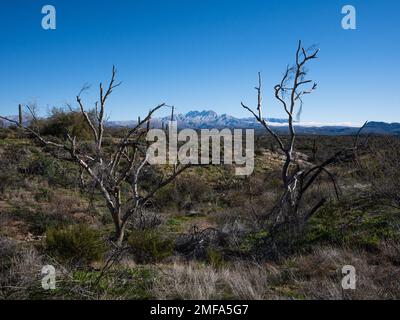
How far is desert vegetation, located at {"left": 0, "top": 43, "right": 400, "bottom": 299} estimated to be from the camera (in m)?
4.89

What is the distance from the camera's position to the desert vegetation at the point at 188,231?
16.0ft

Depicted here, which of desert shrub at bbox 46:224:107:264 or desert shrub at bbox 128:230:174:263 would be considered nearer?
desert shrub at bbox 46:224:107:264

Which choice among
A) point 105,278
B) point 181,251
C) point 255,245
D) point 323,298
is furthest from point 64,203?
point 323,298

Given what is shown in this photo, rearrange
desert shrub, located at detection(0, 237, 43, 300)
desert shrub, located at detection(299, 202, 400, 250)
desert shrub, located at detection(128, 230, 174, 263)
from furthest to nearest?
1. desert shrub, located at detection(299, 202, 400, 250)
2. desert shrub, located at detection(128, 230, 174, 263)
3. desert shrub, located at detection(0, 237, 43, 300)

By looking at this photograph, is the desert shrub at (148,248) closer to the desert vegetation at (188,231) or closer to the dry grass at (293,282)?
the desert vegetation at (188,231)

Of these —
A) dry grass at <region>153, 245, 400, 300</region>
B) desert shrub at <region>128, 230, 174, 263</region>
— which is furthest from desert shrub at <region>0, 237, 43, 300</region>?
desert shrub at <region>128, 230, 174, 263</region>

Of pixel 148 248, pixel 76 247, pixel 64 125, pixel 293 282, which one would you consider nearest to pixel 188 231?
pixel 148 248

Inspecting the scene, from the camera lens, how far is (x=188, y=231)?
33.1 feet

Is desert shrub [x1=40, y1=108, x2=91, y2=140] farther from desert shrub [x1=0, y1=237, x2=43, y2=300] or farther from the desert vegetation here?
desert shrub [x1=0, y1=237, x2=43, y2=300]

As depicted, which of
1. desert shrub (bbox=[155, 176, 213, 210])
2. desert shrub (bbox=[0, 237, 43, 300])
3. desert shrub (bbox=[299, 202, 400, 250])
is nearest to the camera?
desert shrub (bbox=[0, 237, 43, 300])

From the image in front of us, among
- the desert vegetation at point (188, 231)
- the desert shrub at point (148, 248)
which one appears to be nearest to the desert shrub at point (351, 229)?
the desert vegetation at point (188, 231)

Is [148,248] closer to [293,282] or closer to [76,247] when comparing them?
[76,247]

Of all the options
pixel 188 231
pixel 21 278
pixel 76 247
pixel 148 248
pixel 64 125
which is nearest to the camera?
pixel 21 278
